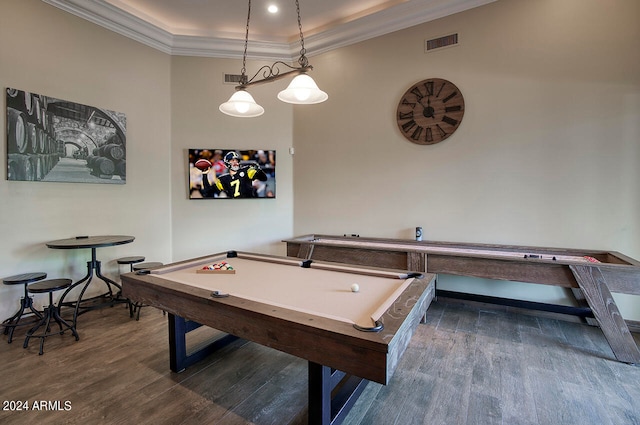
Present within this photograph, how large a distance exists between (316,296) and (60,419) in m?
1.71

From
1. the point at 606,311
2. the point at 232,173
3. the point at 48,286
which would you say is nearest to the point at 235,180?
the point at 232,173

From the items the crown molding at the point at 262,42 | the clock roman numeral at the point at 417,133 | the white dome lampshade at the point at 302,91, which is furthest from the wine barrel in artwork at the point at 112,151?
the clock roman numeral at the point at 417,133

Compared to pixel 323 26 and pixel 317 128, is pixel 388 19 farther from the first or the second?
pixel 317 128

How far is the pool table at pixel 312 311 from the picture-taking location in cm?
121

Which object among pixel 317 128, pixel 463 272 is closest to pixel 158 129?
pixel 317 128

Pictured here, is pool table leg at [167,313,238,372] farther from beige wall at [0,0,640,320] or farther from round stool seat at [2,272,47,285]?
beige wall at [0,0,640,320]

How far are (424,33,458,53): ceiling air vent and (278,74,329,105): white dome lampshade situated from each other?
2326mm

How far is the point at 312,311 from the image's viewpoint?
1.47 m

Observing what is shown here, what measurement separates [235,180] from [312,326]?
3.80 metres

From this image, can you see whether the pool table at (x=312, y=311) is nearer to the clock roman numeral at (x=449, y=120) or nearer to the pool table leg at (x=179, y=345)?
the pool table leg at (x=179, y=345)

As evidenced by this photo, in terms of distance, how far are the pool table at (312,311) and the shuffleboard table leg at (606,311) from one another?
1498mm

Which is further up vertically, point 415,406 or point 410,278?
point 410,278

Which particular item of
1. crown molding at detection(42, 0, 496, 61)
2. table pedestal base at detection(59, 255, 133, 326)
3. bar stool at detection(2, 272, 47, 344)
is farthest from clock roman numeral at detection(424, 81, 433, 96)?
bar stool at detection(2, 272, 47, 344)

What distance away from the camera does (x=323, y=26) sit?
4516mm
